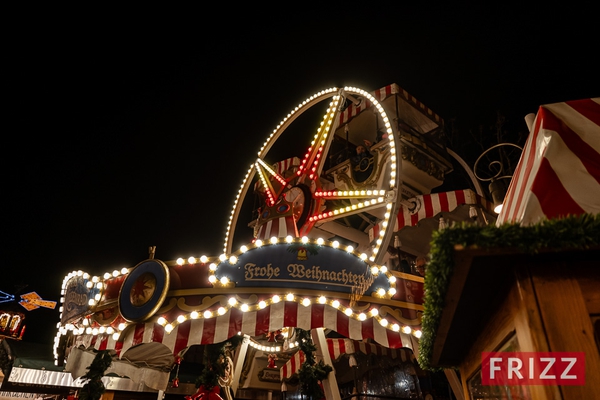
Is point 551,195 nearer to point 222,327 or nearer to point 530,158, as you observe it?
point 530,158

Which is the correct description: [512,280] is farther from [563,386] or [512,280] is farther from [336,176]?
[336,176]

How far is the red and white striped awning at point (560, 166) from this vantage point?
5.64 feet

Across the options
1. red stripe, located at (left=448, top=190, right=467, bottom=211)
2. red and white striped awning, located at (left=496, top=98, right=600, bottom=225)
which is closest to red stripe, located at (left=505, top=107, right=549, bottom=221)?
red and white striped awning, located at (left=496, top=98, right=600, bottom=225)

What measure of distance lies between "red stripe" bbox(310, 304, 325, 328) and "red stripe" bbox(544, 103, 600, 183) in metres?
3.56

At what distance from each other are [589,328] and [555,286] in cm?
15

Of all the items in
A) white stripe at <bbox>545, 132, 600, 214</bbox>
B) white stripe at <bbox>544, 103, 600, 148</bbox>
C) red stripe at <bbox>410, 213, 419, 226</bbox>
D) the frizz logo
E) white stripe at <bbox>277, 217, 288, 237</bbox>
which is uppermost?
red stripe at <bbox>410, 213, 419, 226</bbox>

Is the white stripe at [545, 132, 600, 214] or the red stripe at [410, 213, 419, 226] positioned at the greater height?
the red stripe at [410, 213, 419, 226]

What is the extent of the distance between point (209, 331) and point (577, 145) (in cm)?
442

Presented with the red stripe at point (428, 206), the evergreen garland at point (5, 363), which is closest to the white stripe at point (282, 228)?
the red stripe at point (428, 206)

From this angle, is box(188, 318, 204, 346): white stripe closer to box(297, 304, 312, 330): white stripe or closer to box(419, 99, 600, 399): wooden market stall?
box(297, 304, 312, 330): white stripe

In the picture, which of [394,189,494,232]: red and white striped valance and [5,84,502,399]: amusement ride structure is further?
[394,189,494,232]: red and white striped valance

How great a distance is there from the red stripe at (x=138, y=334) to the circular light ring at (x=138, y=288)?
0.38ft

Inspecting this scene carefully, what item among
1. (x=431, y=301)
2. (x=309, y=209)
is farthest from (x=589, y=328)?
(x=309, y=209)

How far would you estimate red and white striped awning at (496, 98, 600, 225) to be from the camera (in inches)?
67.7
